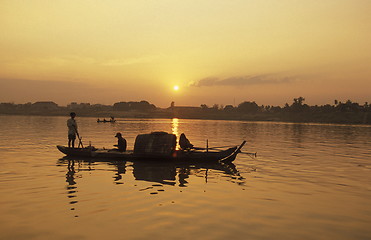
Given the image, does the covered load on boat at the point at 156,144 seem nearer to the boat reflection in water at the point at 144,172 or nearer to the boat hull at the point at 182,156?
the boat hull at the point at 182,156

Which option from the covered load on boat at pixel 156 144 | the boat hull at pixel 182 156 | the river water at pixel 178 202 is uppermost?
the covered load on boat at pixel 156 144

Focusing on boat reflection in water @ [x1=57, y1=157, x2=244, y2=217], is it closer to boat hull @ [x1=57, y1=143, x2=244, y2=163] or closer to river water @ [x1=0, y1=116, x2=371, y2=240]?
river water @ [x1=0, y1=116, x2=371, y2=240]

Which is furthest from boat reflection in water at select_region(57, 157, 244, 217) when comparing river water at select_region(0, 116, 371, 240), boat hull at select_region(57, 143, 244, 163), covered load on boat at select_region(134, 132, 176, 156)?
covered load on boat at select_region(134, 132, 176, 156)

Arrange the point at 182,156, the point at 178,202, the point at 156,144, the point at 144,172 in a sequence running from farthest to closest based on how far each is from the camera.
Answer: the point at 156,144
the point at 182,156
the point at 144,172
the point at 178,202

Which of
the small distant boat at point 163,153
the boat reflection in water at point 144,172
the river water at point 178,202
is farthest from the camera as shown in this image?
the small distant boat at point 163,153

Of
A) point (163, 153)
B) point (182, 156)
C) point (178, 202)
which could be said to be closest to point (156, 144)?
point (163, 153)

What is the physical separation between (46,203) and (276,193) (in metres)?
8.85

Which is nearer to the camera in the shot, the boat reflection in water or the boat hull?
the boat reflection in water

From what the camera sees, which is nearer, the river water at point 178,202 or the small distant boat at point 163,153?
the river water at point 178,202

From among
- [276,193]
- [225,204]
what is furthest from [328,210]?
[225,204]

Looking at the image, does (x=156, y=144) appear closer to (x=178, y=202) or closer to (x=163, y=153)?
(x=163, y=153)

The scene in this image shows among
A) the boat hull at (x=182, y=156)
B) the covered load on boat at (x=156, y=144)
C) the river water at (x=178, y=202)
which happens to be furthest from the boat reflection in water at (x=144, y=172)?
the covered load on boat at (x=156, y=144)

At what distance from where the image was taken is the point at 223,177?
1647 cm

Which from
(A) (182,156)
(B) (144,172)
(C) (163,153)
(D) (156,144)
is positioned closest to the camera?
(B) (144,172)
